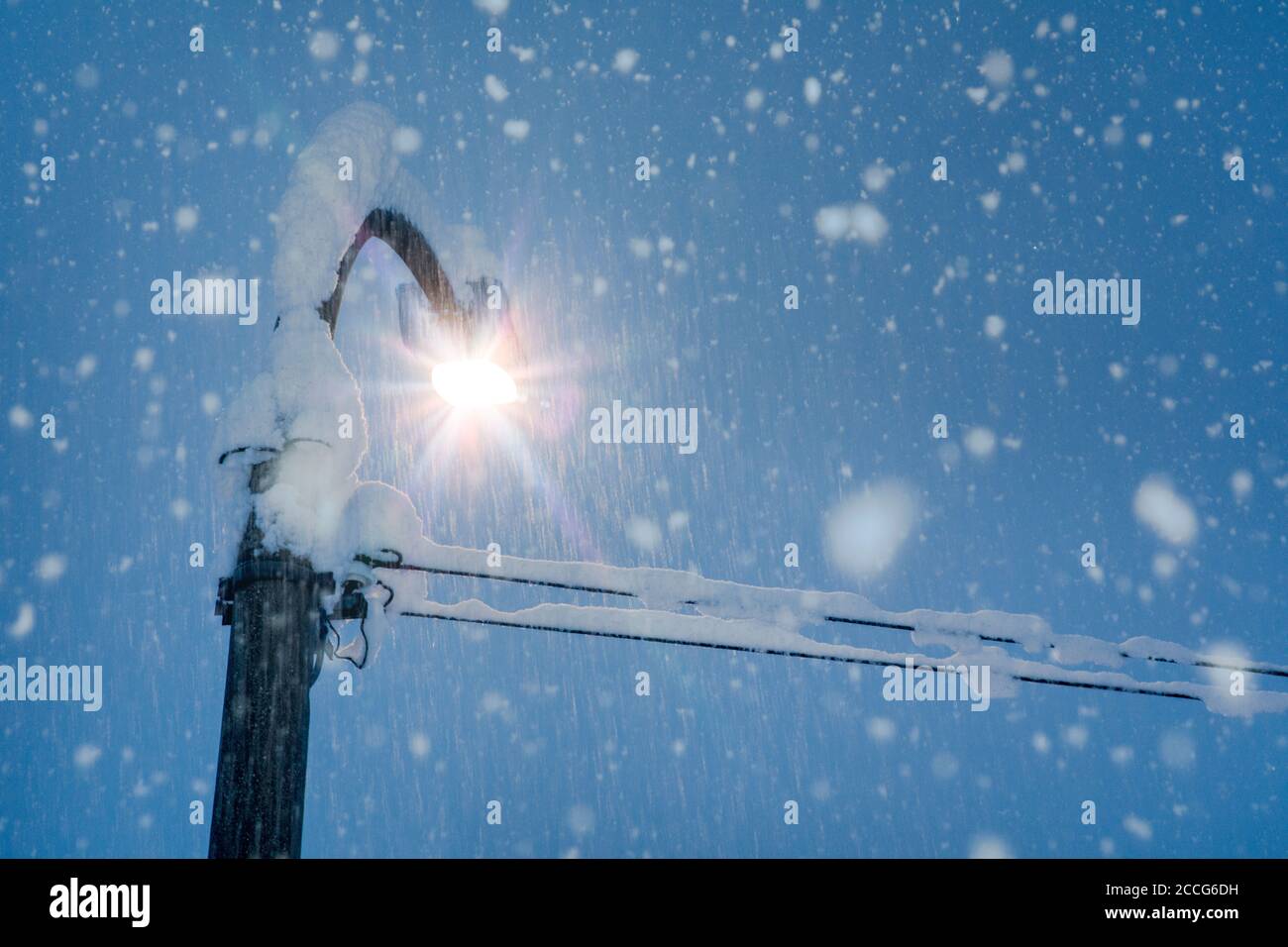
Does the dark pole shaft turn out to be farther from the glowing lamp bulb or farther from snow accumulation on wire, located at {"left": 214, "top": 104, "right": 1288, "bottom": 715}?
the glowing lamp bulb

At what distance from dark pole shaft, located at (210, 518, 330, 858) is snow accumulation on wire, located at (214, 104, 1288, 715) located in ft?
0.61

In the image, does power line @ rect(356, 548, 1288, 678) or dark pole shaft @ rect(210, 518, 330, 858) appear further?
power line @ rect(356, 548, 1288, 678)

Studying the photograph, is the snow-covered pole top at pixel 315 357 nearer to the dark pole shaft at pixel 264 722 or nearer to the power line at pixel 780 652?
the dark pole shaft at pixel 264 722

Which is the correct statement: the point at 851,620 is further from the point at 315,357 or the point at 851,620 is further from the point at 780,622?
the point at 315,357

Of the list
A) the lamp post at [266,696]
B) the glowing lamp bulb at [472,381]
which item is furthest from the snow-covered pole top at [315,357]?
the glowing lamp bulb at [472,381]

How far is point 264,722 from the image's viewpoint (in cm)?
258

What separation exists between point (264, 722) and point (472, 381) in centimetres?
173

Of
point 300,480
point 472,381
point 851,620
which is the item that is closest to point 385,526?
point 300,480

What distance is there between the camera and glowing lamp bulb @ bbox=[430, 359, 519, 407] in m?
3.86

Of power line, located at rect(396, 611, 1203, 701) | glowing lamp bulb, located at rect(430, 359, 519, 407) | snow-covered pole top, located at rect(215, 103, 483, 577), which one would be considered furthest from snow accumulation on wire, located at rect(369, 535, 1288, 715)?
glowing lamp bulb, located at rect(430, 359, 519, 407)

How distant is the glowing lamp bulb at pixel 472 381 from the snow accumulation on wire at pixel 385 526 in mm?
357
